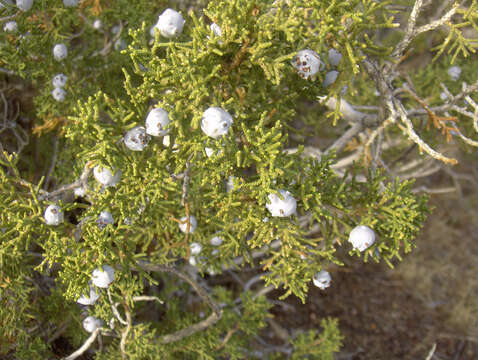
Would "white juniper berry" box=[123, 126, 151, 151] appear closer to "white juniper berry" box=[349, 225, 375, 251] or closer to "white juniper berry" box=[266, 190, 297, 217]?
"white juniper berry" box=[266, 190, 297, 217]

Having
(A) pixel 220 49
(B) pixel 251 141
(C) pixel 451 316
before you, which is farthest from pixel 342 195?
(C) pixel 451 316

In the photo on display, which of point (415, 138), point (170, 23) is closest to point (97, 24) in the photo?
point (170, 23)

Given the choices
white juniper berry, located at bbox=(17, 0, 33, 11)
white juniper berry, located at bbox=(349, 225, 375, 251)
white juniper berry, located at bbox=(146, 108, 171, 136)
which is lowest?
white juniper berry, located at bbox=(349, 225, 375, 251)

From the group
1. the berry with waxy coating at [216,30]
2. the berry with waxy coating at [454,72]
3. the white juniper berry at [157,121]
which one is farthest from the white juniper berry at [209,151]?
the berry with waxy coating at [454,72]

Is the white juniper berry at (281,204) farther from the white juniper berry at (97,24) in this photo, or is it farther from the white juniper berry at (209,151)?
the white juniper berry at (97,24)

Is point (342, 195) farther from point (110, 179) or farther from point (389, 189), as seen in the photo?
point (110, 179)

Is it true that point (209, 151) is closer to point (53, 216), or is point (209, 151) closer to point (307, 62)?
point (307, 62)

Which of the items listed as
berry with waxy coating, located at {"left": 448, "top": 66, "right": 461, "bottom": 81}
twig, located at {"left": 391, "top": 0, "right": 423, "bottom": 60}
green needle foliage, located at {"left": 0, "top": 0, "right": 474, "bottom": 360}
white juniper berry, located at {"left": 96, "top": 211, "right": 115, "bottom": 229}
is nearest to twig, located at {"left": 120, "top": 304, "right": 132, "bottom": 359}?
green needle foliage, located at {"left": 0, "top": 0, "right": 474, "bottom": 360}
